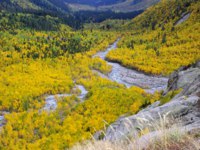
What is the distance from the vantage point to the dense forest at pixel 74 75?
4388 cm

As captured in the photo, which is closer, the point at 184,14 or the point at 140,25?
the point at 184,14

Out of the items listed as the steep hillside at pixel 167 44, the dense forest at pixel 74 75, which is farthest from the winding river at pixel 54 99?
the steep hillside at pixel 167 44

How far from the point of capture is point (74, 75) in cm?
8094

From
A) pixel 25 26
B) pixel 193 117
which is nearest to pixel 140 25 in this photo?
pixel 25 26

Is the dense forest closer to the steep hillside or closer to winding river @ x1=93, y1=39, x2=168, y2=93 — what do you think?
the steep hillside

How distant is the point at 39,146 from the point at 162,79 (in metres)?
46.3

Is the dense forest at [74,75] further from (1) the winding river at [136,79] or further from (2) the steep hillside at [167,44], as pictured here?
(1) the winding river at [136,79]

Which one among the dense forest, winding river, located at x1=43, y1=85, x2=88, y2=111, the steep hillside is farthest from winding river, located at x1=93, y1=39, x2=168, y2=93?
winding river, located at x1=43, y1=85, x2=88, y2=111

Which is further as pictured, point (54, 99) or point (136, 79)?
point (136, 79)

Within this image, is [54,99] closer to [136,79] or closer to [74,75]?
[74,75]

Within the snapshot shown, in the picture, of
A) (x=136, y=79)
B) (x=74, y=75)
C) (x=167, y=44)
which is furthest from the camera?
(x=167, y=44)

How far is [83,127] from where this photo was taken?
144ft

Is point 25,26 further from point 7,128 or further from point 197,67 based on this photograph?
point 197,67

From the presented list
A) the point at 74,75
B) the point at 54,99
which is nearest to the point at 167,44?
the point at 74,75
